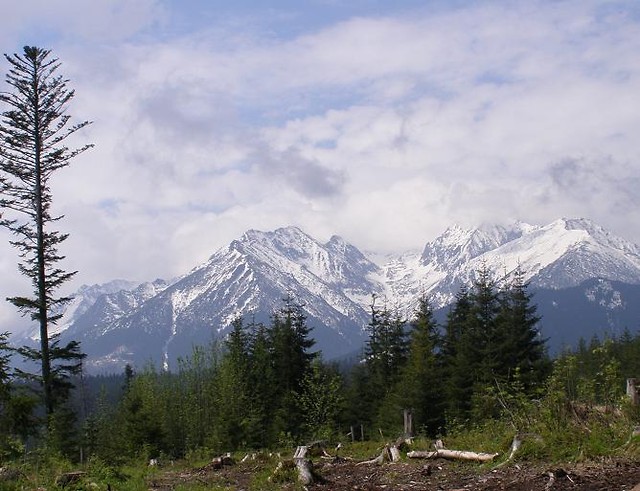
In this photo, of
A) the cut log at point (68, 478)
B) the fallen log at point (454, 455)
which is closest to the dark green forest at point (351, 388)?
the cut log at point (68, 478)

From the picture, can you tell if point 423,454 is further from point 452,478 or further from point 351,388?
point 351,388

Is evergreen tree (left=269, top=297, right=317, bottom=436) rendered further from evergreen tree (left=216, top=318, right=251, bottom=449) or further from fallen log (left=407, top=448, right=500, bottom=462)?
fallen log (left=407, top=448, right=500, bottom=462)

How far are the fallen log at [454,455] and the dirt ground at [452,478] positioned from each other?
0.21 meters

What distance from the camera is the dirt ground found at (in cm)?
1038

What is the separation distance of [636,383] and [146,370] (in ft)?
204

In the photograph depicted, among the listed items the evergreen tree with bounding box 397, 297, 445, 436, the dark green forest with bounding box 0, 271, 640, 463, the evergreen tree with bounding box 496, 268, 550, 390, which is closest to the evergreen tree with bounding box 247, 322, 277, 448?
A: the dark green forest with bounding box 0, 271, 640, 463

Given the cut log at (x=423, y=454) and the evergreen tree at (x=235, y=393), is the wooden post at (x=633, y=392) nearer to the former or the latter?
the cut log at (x=423, y=454)

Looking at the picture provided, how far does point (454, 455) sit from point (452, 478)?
6.29 feet

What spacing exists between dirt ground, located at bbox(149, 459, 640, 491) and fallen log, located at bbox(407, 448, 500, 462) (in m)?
0.21

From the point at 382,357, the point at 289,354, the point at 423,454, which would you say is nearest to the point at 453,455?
the point at 423,454

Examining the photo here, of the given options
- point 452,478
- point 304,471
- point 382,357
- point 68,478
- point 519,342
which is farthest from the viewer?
point 382,357

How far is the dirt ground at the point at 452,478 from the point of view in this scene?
10.4m

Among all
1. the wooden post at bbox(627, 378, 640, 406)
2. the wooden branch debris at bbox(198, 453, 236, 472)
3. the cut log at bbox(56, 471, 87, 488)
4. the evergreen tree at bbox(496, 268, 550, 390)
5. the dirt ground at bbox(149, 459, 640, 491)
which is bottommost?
the wooden branch debris at bbox(198, 453, 236, 472)

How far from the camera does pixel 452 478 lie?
1231cm
